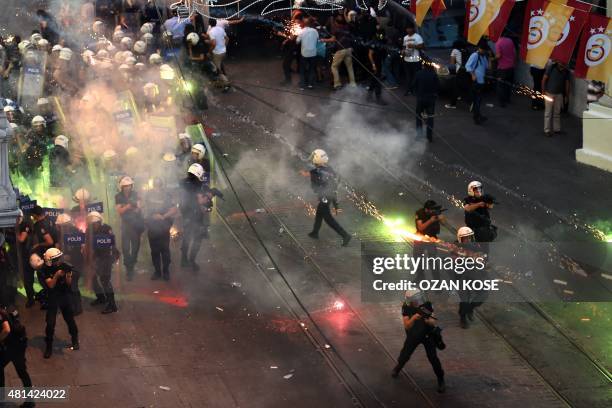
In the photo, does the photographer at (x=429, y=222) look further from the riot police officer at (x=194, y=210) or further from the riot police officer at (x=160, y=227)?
the riot police officer at (x=160, y=227)

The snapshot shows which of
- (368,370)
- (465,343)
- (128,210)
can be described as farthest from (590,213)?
(128,210)

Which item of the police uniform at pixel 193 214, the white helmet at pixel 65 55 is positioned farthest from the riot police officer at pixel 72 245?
the white helmet at pixel 65 55

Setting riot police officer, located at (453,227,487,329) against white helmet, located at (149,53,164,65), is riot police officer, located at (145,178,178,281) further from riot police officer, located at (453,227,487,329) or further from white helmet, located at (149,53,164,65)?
white helmet, located at (149,53,164,65)

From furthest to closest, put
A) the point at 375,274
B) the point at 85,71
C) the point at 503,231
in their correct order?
1. the point at 85,71
2. the point at 503,231
3. the point at 375,274

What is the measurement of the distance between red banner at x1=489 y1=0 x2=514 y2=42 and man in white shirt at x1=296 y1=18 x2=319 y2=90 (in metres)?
5.70

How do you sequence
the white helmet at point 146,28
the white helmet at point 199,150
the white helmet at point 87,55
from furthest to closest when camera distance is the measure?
the white helmet at point 146,28 → the white helmet at point 87,55 → the white helmet at point 199,150

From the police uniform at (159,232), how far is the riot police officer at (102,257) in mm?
897

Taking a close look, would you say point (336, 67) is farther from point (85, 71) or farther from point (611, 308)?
point (611, 308)

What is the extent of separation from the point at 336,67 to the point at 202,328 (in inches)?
384

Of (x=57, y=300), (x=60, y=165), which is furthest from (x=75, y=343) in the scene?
(x=60, y=165)

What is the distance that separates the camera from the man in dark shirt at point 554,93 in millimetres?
19906

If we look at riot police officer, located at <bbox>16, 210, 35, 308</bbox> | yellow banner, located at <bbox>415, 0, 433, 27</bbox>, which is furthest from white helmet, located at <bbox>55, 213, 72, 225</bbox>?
yellow banner, located at <bbox>415, 0, 433, 27</bbox>

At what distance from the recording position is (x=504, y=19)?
1717 cm

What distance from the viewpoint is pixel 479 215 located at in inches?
576
